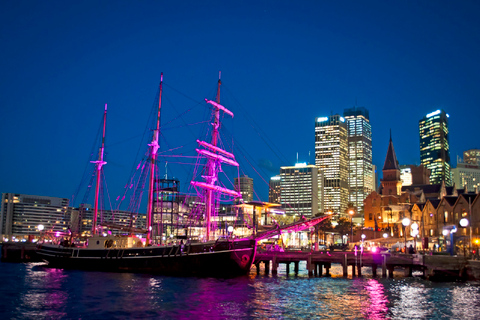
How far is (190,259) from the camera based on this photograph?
189 ft

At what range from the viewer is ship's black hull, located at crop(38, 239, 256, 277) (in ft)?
187

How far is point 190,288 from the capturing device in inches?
1789

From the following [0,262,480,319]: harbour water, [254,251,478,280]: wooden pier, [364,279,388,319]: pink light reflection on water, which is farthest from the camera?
[254,251,478,280]: wooden pier

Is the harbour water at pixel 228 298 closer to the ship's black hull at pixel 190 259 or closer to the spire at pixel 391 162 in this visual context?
the ship's black hull at pixel 190 259

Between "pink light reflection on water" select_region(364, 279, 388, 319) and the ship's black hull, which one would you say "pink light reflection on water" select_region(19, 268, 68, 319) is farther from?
"pink light reflection on water" select_region(364, 279, 388, 319)

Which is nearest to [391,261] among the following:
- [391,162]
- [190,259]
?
[190,259]

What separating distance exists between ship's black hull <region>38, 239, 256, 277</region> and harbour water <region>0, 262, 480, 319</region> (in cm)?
376

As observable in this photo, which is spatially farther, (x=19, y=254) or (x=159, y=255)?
(x=19, y=254)

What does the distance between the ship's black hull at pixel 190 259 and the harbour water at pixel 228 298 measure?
12.4 feet

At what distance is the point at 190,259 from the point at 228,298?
18.6 metres

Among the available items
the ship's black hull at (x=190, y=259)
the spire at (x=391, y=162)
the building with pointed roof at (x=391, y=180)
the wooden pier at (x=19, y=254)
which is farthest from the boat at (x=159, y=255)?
the spire at (x=391, y=162)

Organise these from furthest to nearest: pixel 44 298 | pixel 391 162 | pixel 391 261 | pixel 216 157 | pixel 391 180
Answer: pixel 391 162 → pixel 391 180 → pixel 216 157 → pixel 391 261 → pixel 44 298

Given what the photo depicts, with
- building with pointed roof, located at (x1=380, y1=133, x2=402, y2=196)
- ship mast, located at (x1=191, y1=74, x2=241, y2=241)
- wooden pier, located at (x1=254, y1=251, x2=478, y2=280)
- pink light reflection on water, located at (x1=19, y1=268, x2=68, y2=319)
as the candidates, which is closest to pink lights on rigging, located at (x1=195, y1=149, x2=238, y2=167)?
ship mast, located at (x1=191, y1=74, x2=241, y2=241)

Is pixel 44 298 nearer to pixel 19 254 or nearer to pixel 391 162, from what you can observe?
pixel 19 254
